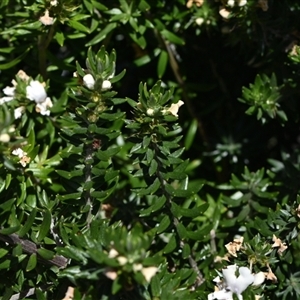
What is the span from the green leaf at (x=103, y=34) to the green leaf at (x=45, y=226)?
2.35ft

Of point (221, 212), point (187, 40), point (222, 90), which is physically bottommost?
point (221, 212)

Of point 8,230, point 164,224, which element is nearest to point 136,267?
point 8,230

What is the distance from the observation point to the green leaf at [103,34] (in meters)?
2.09

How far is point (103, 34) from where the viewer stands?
2109mm

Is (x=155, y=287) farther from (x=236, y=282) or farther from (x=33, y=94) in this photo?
(x=33, y=94)

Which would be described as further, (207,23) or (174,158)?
(207,23)

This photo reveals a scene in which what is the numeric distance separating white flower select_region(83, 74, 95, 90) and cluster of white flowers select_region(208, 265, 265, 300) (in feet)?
1.92

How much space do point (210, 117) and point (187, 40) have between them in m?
0.35

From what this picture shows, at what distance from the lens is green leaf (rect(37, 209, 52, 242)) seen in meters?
1.60

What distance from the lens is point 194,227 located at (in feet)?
6.57

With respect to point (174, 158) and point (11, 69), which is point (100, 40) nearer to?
point (11, 69)

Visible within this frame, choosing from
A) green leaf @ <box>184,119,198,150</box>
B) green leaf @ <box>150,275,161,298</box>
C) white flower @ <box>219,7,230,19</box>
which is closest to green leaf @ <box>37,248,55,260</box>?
green leaf @ <box>150,275,161,298</box>

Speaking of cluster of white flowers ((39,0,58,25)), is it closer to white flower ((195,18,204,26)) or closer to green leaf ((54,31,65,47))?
green leaf ((54,31,65,47))

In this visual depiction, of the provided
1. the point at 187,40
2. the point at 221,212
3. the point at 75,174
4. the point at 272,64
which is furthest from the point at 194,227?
the point at 187,40
